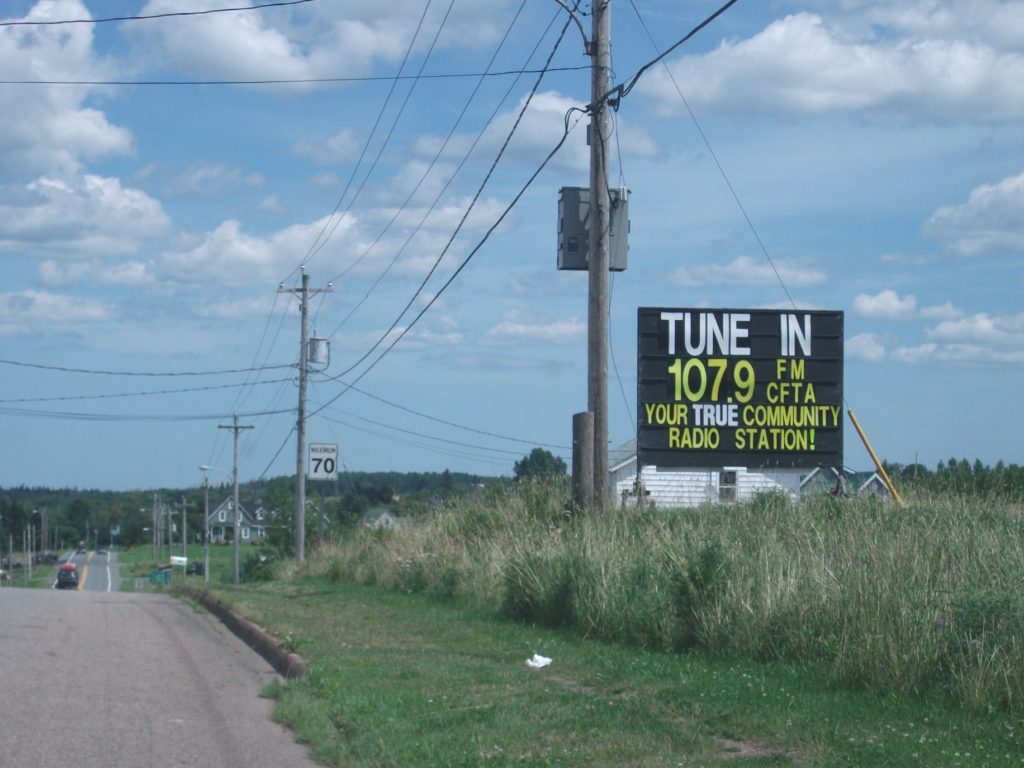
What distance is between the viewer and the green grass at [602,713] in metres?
6.84

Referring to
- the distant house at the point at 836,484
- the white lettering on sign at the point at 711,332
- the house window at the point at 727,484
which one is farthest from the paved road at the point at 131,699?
the distant house at the point at 836,484

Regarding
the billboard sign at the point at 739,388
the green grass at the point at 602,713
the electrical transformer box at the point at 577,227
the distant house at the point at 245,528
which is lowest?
the distant house at the point at 245,528

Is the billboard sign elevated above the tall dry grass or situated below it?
above

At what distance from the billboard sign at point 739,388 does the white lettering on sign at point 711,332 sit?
0.05 ft

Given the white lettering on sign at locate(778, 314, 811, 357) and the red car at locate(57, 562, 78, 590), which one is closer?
the white lettering on sign at locate(778, 314, 811, 357)

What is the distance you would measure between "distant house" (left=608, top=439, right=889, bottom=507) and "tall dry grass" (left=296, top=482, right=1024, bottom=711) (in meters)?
1.74

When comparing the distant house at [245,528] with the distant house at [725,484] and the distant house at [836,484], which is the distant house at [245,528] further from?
the distant house at [836,484]

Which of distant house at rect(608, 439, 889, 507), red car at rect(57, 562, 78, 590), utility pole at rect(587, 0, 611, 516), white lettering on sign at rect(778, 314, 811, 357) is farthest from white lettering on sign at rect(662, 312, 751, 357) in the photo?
red car at rect(57, 562, 78, 590)

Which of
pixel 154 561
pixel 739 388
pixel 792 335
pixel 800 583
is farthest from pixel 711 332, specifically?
pixel 154 561

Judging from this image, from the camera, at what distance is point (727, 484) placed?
784 inches

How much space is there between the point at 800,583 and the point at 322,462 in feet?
94.8

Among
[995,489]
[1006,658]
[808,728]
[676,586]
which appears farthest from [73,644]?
[995,489]

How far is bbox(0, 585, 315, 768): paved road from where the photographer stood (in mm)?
7785

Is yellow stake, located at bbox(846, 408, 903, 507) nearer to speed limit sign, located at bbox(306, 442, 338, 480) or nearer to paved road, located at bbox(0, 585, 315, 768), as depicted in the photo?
paved road, located at bbox(0, 585, 315, 768)
